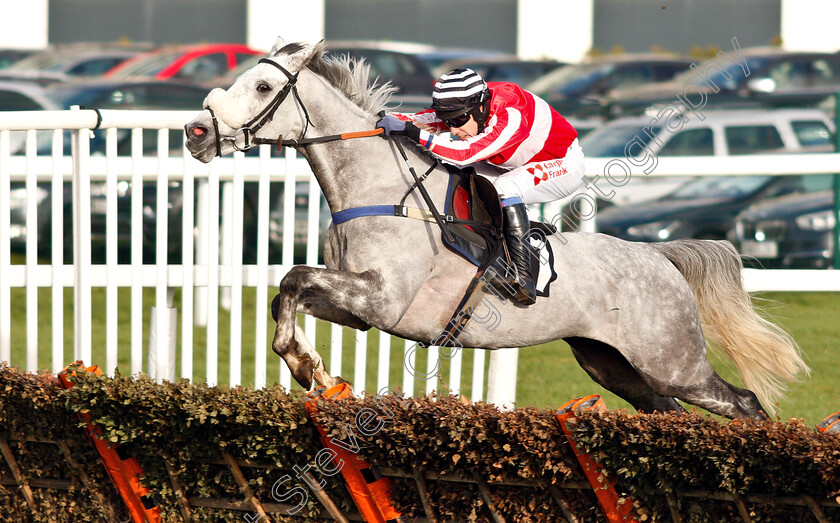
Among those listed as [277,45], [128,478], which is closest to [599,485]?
[128,478]

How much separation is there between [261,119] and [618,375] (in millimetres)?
1875

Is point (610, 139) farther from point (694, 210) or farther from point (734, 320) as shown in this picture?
point (734, 320)

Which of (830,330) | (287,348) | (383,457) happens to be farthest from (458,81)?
(830,330)

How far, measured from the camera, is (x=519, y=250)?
3949 millimetres

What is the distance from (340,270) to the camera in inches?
152

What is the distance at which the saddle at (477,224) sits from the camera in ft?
13.1

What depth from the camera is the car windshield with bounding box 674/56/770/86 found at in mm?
12091

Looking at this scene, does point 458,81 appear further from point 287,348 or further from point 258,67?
point 287,348

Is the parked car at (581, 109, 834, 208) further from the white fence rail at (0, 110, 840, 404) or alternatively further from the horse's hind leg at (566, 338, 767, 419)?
the horse's hind leg at (566, 338, 767, 419)

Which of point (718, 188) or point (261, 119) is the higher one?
point (261, 119)

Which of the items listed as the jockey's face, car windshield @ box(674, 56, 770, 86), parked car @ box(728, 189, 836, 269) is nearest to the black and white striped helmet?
the jockey's face

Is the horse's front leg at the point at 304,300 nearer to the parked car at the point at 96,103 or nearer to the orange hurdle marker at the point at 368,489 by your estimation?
the orange hurdle marker at the point at 368,489

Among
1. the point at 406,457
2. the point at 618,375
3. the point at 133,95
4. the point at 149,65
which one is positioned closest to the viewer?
the point at 406,457

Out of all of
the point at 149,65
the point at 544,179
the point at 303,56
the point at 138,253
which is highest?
the point at 149,65
